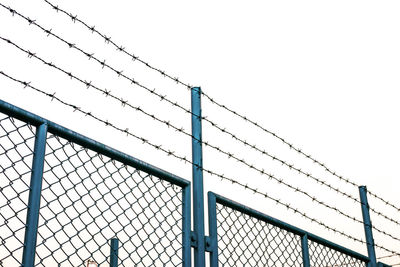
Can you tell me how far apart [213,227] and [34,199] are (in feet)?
4.31

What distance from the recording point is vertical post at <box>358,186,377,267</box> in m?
5.09

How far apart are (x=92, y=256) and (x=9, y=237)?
0.43 m

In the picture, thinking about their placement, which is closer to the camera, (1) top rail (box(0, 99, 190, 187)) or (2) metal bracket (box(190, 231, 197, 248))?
(1) top rail (box(0, 99, 190, 187))

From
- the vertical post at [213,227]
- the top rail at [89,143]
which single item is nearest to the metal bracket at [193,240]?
the vertical post at [213,227]

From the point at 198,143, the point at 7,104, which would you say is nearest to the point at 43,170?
the point at 7,104

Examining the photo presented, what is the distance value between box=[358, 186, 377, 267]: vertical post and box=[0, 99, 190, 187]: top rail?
224 cm

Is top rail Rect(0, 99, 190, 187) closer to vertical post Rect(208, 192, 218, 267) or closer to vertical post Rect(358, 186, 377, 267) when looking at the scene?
vertical post Rect(208, 192, 218, 267)

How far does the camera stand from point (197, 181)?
3691mm

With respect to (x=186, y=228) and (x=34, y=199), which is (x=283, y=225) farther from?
(x=34, y=199)

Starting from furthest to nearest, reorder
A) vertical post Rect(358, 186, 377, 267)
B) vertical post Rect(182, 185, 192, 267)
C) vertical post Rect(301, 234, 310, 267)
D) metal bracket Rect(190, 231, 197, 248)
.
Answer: vertical post Rect(358, 186, 377, 267)
vertical post Rect(301, 234, 310, 267)
metal bracket Rect(190, 231, 197, 248)
vertical post Rect(182, 185, 192, 267)

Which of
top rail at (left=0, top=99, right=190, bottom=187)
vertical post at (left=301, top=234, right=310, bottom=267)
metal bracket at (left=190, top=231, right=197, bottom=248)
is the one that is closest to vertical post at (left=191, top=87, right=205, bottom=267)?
metal bracket at (left=190, top=231, right=197, bottom=248)

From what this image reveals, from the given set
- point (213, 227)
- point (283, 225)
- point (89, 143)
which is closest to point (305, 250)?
point (283, 225)

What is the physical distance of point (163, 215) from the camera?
3361 millimetres

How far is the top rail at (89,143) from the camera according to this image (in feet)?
9.25
